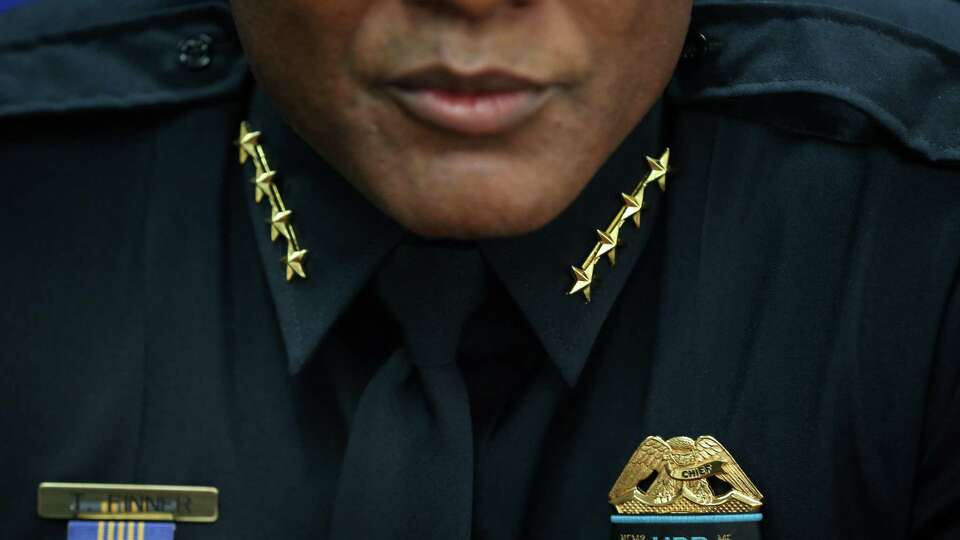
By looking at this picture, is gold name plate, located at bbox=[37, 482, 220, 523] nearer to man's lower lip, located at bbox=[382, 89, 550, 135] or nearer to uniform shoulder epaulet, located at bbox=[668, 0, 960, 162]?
man's lower lip, located at bbox=[382, 89, 550, 135]

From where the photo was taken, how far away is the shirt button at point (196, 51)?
4.71 ft

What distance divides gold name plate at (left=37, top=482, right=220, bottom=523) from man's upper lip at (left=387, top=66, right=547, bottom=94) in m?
0.39

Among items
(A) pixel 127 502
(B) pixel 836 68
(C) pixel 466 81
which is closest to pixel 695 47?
(B) pixel 836 68

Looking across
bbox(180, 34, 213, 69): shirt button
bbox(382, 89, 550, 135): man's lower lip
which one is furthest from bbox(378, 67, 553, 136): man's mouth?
bbox(180, 34, 213, 69): shirt button

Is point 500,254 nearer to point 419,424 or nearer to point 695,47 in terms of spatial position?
point 419,424

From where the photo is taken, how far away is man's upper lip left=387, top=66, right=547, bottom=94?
42.3 inches

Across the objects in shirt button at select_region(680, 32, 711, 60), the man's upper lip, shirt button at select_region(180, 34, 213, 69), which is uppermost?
the man's upper lip

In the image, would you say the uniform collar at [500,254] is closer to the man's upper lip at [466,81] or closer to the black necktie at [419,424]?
the black necktie at [419,424]

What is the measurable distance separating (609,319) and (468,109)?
0.28 metres

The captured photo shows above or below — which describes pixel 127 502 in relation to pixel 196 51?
below

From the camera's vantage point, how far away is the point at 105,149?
1430mm

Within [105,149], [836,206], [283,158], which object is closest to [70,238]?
[105,149]

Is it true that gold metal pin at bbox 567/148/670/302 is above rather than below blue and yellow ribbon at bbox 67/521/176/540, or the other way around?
above

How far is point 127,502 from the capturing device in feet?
4.26
